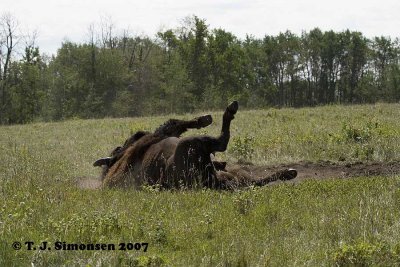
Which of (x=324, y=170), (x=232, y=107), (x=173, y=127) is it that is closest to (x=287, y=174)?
(x=232, y=107)

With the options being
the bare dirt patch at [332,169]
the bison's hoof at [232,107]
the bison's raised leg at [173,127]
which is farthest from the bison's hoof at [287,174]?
the bison's raised leg at [173,127]

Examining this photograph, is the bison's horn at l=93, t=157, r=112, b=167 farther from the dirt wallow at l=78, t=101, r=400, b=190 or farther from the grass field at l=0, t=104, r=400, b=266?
the grass field at l=0, t=104, r=400, b=266

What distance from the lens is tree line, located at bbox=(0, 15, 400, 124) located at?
179ft

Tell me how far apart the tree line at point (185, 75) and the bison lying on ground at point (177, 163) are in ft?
126

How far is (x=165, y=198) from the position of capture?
6.24 m

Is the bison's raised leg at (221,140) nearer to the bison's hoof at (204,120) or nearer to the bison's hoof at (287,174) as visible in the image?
the bison's hoof at (204,120)

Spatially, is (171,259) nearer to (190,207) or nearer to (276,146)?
(190,207)

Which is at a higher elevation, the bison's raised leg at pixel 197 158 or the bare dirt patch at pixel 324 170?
the bison's raised leg at pixel 197 158

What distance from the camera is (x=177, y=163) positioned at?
23.5ft

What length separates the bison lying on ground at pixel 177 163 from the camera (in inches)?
280

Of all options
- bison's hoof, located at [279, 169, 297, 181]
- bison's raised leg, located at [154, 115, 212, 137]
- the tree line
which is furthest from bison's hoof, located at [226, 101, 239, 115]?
the tree line

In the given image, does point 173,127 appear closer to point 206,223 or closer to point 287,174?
point 287,174

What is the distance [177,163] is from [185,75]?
1892 inches

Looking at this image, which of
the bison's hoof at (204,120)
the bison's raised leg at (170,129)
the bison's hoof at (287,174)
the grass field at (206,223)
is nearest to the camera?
the grass field at (206,223)
